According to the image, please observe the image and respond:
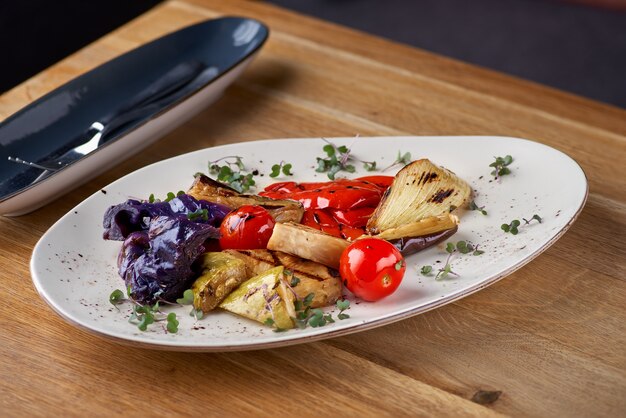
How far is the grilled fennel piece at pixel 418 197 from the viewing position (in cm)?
148

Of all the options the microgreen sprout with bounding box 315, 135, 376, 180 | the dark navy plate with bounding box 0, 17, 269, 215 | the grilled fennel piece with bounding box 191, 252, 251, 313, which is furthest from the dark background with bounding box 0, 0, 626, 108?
the grilled fennel piece with bounding box 191, 252, 251, 313

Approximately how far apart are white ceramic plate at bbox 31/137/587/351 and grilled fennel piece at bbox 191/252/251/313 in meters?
0.03

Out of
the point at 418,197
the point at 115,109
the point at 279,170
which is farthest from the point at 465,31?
the point at 418,197

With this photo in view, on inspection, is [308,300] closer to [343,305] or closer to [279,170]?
[343,305]

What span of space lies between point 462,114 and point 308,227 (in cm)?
78

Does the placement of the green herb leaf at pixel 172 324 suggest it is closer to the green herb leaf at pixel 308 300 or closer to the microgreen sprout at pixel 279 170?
the green herb leaf at pixel 308 300

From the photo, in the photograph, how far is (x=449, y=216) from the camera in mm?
1453

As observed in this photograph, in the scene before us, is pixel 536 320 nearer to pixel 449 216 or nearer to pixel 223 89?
pixel 449 216

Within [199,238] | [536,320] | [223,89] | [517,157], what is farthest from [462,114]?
[199,238]

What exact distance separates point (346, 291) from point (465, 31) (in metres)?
2.55

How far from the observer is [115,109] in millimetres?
1973

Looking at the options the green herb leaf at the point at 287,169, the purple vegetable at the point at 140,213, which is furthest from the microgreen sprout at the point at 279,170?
the purple vegetable at the point at 140,213

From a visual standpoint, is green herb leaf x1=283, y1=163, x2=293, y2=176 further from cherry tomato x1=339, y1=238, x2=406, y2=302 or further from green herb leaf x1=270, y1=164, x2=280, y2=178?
cherry tomato x1=339, y1=238, x2=406, y2=302

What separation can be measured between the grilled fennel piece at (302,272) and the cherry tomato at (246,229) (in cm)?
4
